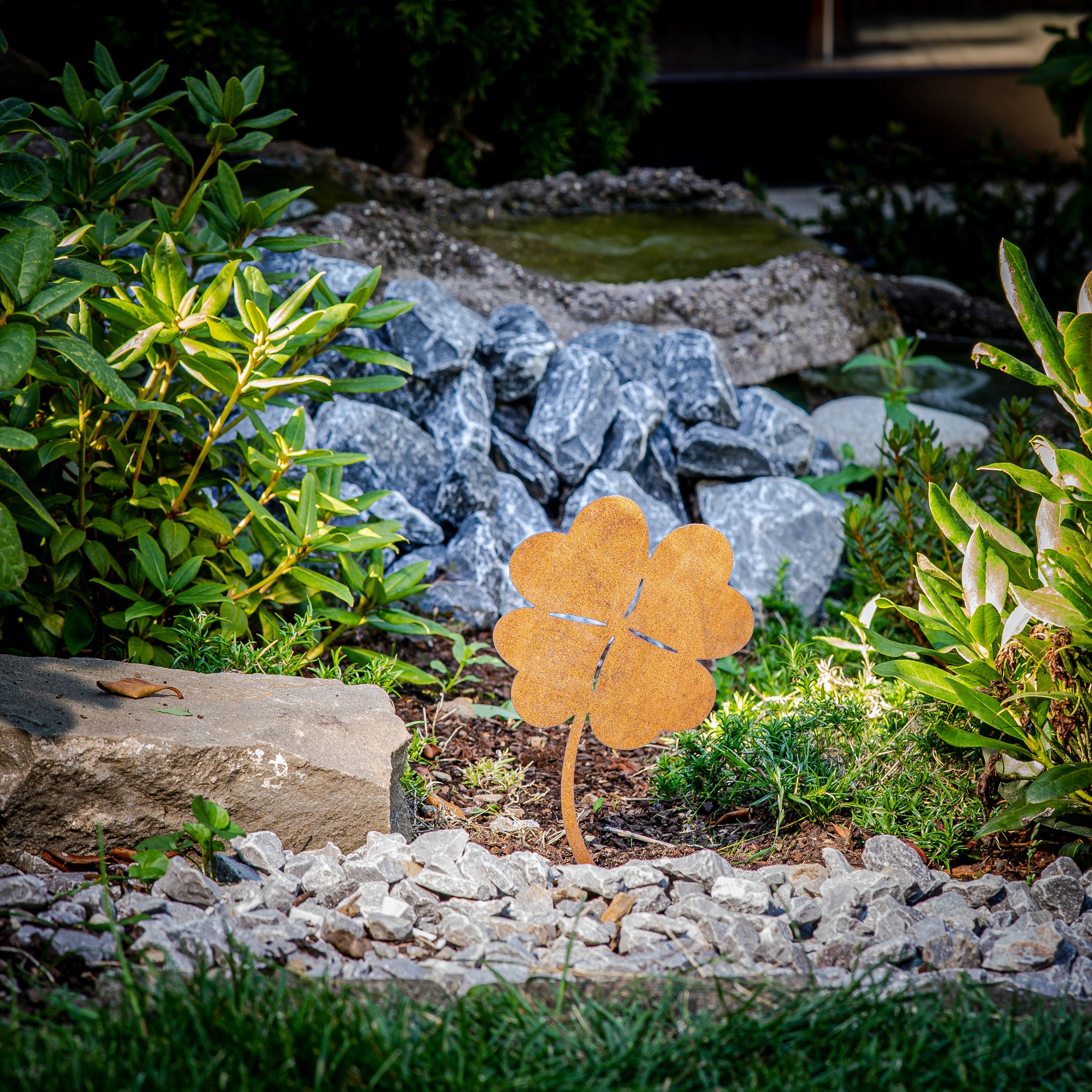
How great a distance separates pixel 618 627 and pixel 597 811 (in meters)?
0.59

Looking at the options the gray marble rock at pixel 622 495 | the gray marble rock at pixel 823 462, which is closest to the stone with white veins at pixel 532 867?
the gray marble rock at pixel 622 495

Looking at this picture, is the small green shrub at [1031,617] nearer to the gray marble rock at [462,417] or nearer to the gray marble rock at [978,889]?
the gray marble rock at [978,889]

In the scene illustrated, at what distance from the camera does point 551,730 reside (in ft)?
9.18

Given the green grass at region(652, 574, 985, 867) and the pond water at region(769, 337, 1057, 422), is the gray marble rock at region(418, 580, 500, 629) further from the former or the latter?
the pond water at region(769, 337, 1057, 422)

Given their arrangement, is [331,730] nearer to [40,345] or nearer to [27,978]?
[27,978]

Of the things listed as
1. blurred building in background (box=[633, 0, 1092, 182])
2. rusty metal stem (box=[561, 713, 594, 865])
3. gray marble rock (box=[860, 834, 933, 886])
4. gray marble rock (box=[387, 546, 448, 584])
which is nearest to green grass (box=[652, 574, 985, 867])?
gray marble rock (box=[860, 834, 933, 886])

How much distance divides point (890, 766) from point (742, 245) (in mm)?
3785

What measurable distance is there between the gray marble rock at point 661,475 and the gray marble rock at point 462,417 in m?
0.62

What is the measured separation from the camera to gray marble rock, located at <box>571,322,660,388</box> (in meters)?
4.03

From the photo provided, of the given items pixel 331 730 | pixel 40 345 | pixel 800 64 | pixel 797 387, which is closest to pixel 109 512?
pixel 40 345

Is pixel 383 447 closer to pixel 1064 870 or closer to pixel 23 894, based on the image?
pixel 23 894

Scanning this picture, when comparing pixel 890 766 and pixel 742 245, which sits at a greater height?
pixel 742 245

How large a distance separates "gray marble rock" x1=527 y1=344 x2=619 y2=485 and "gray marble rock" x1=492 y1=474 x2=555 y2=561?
17cm

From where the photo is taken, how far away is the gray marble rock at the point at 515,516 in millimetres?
3486
